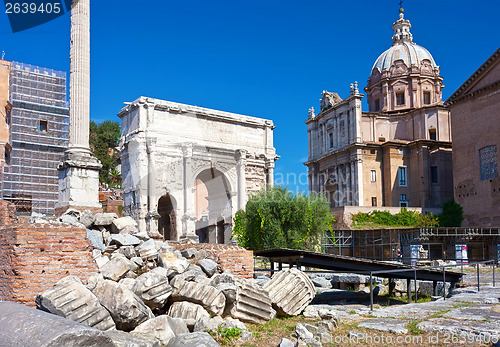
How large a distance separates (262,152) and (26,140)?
1503 cm

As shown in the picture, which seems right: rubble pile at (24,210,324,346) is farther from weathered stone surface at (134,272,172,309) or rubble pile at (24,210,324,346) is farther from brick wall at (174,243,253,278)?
brick wall at (174,243,253,278)

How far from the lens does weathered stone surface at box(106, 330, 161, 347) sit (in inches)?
231

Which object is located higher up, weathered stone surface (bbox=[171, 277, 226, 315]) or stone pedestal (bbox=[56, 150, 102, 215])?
stone pedestal (bbox=[56, 150, 102, 215])

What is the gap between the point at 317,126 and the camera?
50969 mm

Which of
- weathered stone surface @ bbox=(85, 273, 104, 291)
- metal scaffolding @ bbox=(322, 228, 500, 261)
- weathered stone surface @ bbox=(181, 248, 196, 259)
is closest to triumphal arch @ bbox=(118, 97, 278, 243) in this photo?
metal scaffolding @ bbox=(322, 228, 500, 261)

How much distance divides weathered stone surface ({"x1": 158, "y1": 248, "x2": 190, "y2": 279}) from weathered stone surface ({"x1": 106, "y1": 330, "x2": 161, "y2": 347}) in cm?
229

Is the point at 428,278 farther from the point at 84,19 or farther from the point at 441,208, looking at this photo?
the point at 441,208

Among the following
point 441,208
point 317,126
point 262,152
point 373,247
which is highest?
point 317,126

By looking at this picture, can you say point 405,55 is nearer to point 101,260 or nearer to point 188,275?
point 188,275

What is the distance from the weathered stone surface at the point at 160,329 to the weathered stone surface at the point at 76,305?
390 mm

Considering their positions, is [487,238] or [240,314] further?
[487,238]

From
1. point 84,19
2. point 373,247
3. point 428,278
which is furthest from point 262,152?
point 428,278

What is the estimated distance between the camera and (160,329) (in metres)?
6.76

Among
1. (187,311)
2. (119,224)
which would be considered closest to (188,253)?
(119,224)
